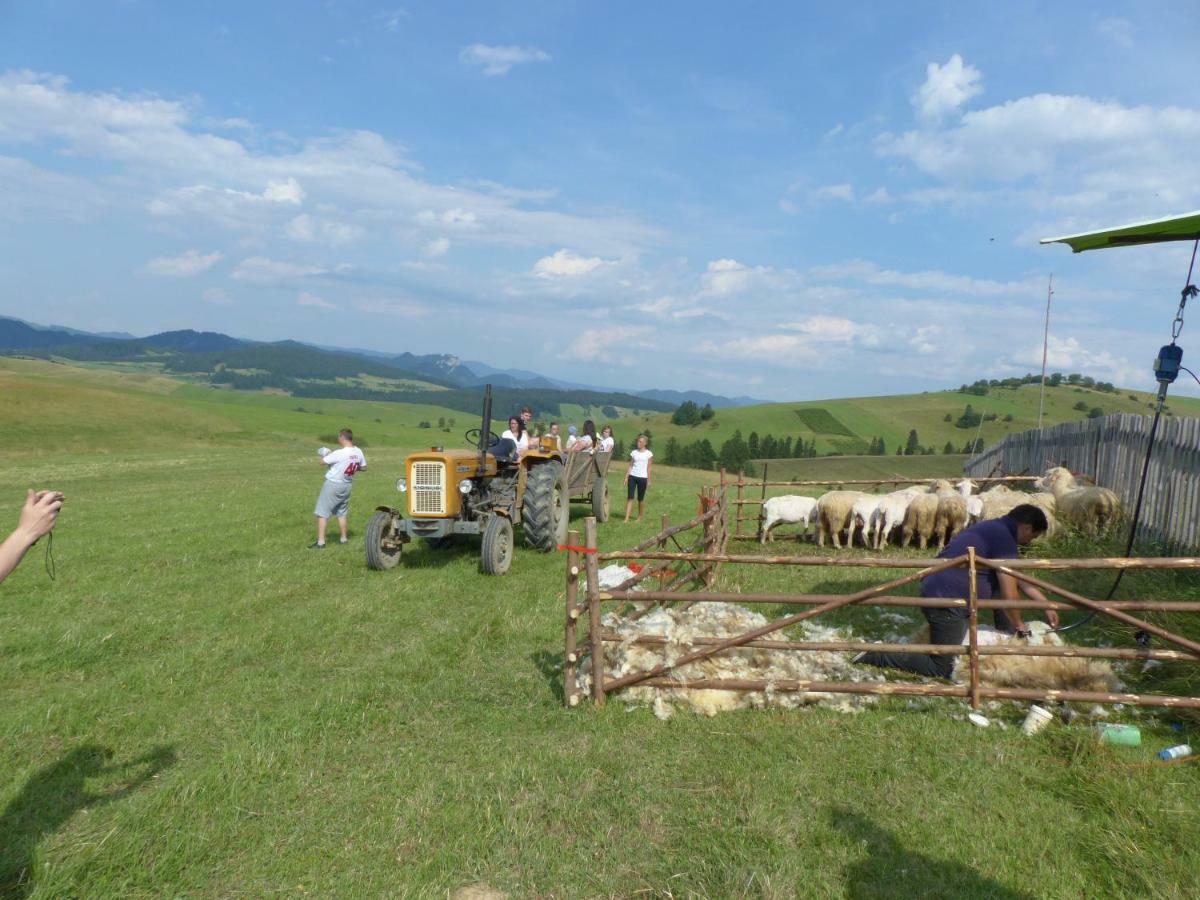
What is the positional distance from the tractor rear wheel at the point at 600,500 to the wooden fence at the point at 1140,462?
8.24 m

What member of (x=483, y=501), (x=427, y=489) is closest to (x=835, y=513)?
(x=483, y=501)

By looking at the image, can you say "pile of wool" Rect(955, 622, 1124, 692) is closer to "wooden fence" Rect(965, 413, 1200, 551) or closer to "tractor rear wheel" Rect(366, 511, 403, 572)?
"wooden fence" Rect(965, 413, 1200, 551)

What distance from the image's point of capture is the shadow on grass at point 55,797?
3.33 metres

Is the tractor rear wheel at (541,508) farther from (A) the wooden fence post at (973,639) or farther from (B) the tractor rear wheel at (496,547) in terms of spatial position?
(A) the wooden fence post at (973,639)

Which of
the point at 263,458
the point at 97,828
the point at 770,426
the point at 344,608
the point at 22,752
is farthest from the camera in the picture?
the point at 770,426

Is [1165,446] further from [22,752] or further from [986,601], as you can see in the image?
[22,752]

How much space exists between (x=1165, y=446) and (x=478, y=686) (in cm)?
885

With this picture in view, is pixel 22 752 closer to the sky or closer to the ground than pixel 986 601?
closer to the ground

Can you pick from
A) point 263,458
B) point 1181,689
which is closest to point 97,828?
point 1181,689

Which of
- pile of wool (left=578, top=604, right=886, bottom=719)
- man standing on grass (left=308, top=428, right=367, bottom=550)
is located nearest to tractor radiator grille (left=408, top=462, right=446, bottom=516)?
man standing on grass (left=308, top=428, right=367, bottom=550)

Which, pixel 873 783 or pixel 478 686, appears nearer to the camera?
pixel 873 783

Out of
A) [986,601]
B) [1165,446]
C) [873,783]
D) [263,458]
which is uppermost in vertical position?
[1165,446]

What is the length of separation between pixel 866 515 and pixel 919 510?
0.85 meters

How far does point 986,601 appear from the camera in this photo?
4.93 m
